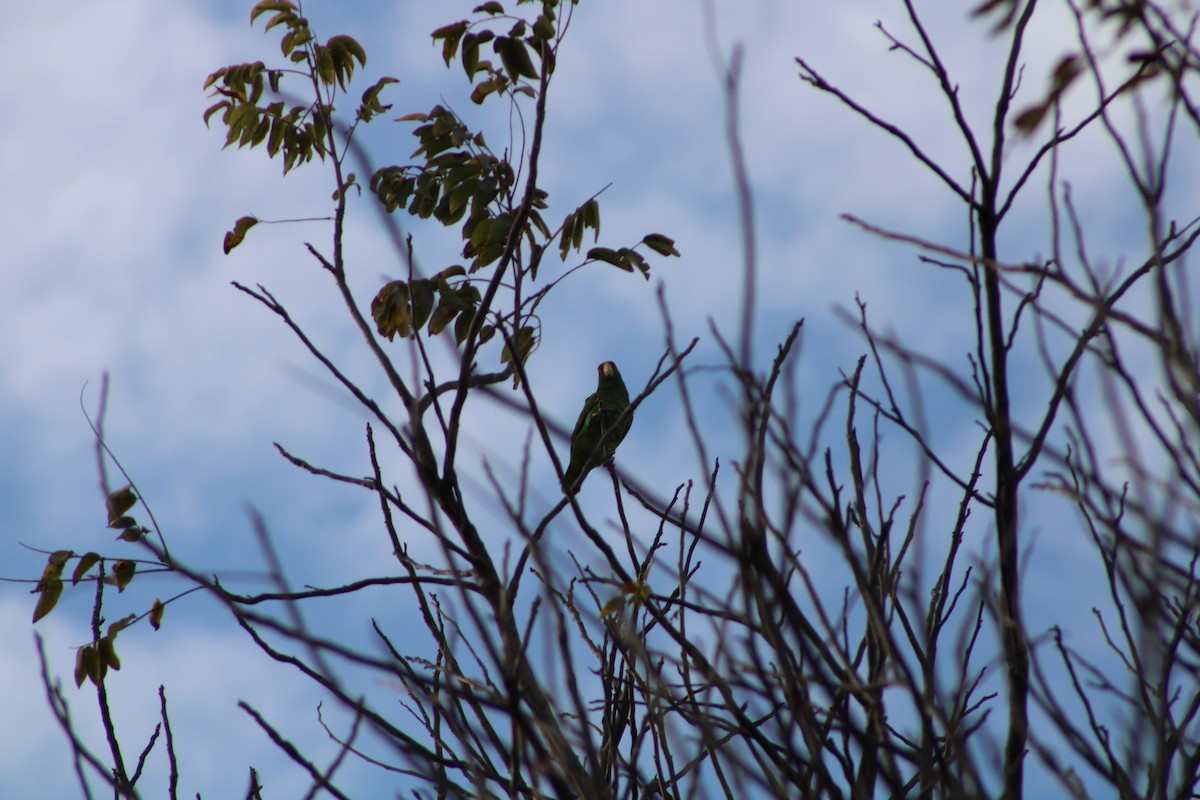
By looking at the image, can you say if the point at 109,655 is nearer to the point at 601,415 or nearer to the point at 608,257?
the point at 608,257

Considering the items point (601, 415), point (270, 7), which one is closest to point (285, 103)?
point (270, 7)

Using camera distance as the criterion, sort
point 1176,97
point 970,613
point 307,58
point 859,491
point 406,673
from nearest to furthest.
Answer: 1. point 406,673
2. point 1176,97
3. point 970,613
4. point 859,491
5. point 307,58

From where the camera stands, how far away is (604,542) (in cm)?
246

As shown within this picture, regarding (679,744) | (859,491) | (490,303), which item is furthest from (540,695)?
(490,303)

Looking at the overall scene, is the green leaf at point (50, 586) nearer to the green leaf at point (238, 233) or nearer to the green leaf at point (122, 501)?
the green leaf at point (122, 501)

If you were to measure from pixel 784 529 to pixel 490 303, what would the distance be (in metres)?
1.32

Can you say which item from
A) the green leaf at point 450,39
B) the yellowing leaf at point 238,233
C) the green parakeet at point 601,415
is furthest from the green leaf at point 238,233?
the green parakeet at point 601,415

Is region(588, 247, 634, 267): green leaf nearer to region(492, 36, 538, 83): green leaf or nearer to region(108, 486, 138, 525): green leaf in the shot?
region(492, 36, 538, 83): green leaf

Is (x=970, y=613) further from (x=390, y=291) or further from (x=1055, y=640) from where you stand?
(x=390, y=291)

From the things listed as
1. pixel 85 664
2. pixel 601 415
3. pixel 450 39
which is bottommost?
pixel 85 664

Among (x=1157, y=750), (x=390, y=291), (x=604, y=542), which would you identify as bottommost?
(x=1157, y=750)

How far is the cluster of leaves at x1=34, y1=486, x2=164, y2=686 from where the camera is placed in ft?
11.4

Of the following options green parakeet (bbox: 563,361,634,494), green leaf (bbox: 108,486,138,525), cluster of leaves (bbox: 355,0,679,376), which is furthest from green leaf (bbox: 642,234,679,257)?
green parakeet (bbox: 563,361,634,494)

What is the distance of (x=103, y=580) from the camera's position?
11.3ft
